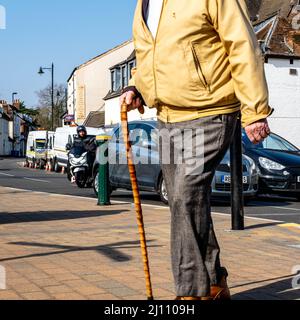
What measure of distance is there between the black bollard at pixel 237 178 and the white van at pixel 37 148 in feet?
112

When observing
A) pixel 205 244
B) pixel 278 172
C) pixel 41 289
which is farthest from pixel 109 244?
pixel 278 172

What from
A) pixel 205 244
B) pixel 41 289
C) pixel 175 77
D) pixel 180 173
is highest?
pixel 175 77

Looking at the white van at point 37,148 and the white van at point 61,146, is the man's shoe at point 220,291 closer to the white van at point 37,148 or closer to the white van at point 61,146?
the white van at point 61,146

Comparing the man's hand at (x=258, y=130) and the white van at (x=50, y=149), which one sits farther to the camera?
the white van at (x=50, y=149)

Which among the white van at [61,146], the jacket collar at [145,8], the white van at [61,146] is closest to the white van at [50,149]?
the white van at [61,146]

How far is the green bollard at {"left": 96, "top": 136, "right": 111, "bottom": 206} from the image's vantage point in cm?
1088

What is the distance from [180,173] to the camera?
3.46m

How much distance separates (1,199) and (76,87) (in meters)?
54.5

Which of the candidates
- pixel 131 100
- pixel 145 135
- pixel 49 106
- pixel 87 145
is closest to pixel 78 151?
pixel 87 145

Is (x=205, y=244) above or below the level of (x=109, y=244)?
above

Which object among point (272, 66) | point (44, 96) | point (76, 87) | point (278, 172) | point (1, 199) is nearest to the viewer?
point (1, 199)

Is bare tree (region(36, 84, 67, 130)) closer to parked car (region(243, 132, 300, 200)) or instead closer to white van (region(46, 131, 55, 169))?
white van (region(46, 131, 55, 169))

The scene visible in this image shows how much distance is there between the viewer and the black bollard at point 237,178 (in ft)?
24.4
